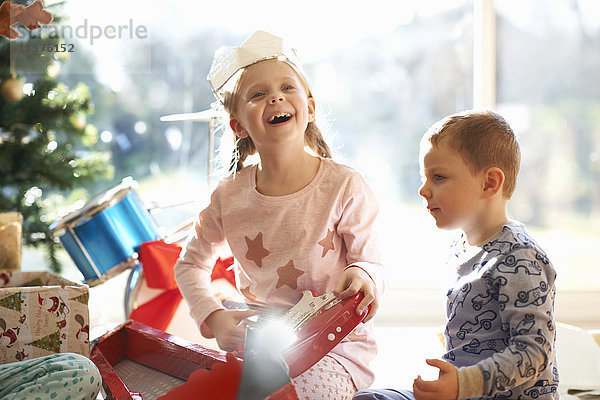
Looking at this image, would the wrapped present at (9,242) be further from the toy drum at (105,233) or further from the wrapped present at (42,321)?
the wrapped present at (42,321)

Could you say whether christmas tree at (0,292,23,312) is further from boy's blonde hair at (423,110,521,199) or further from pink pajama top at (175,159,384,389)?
boy's blonde hair at (423,110,521,199)

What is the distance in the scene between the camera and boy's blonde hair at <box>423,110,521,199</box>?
3.43ft

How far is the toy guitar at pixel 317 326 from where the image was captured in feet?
3.23

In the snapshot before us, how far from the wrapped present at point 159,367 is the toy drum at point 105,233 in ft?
0.99

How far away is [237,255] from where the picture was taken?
1325 millimetres

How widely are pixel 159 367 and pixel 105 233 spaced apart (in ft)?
1.47

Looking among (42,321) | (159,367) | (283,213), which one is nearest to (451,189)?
(283,213)

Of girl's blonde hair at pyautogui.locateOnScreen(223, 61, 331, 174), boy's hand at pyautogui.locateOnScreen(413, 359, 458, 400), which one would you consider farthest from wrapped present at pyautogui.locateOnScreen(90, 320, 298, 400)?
girl's blonde hair at pyautogui.locateOnScreen(223, 61, 331, 174)

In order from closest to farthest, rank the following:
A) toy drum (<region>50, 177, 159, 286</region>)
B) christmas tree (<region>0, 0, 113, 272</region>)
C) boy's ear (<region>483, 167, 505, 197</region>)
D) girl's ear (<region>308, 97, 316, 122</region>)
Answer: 1. boy's ear (<region>483, 167, 505, 197</region>)
2. girl's ear (<region>308, 97, 316, 122</region>)
3. toy drum (<region>50, 177, 159, 286</region>)
4. christmas tree (<region>0, 0, 113, 272</region>)

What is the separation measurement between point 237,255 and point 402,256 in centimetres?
129

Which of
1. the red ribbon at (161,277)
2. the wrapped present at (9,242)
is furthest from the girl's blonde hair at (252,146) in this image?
the wrapped present at (9,242)

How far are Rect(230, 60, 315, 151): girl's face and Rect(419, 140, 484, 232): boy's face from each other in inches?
11.6

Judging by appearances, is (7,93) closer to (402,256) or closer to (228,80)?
(228,80)

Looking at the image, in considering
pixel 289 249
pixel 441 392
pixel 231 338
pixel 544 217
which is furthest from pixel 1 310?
pixel 544 217
